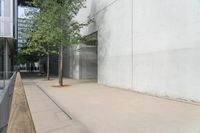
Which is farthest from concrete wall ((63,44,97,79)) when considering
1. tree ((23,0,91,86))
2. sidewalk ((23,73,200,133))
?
sidewalk ((23,73,200,133))

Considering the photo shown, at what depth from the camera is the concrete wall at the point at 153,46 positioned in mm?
11797

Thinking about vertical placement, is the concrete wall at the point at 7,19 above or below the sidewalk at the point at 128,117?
above

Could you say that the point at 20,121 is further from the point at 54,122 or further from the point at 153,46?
the point at 153,46

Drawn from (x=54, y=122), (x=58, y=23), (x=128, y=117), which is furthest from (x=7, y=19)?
(x=128, y=117)

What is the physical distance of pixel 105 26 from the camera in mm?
22234

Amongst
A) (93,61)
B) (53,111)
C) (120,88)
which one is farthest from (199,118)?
(93,61)

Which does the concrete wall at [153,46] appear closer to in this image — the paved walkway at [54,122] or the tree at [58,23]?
the tree at [58,23]

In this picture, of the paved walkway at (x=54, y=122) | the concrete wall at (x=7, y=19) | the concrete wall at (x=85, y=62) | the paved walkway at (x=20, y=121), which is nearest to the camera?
the paved walkway at (x=20, y=121)

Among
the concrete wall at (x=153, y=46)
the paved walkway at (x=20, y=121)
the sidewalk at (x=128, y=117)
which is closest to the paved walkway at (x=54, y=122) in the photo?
the sidewalk at (x=128, y=117)

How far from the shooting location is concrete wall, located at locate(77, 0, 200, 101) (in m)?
11.8

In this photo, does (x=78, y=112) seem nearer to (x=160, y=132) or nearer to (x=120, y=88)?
(x=160, y=132)

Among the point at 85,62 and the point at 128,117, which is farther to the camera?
the point at 85,62

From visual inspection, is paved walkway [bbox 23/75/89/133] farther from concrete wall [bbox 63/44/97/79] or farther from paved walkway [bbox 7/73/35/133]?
concrete wall [bbox 63/44/97/79]

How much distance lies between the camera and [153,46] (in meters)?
14.5
